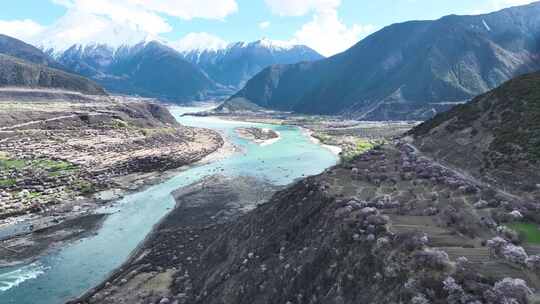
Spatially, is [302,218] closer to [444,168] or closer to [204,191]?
[444,168]

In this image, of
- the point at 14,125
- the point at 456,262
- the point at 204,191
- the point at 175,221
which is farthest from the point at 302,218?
the point at 14,125

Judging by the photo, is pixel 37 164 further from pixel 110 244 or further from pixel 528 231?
pixel 528 231

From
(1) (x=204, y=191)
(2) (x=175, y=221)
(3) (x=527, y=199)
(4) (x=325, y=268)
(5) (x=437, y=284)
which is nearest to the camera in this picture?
(5) (x=437, y=284)

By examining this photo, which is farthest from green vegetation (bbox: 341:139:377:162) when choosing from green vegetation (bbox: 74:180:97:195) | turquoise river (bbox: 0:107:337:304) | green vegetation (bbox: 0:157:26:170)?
green vegetation (bbox: 0:157:26:170)

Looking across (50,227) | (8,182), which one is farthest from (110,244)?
(8,182)

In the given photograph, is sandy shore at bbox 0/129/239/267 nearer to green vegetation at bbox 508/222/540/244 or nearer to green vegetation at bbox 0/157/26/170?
green vegetation at bbox 0/157/26/170

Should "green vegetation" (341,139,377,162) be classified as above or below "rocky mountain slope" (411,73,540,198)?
below

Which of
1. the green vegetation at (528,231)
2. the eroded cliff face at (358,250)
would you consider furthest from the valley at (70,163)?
the green vegetation at (528,231)

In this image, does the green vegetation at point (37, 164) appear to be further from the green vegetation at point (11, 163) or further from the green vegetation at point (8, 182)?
the green vegetation at point (8, 182)

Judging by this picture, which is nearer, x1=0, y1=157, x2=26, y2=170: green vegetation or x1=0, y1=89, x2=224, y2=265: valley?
x1=0, y1=89, x2=224, y2=265: valley
